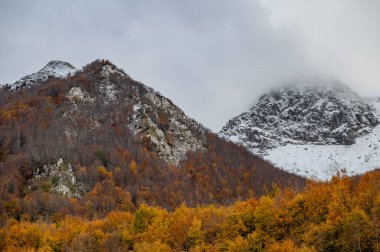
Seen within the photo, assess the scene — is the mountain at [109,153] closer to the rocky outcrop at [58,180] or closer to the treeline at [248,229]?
the rocky outcrop at [58,180]

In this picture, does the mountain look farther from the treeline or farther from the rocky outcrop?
the treeline

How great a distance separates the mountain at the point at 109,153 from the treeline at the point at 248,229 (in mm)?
18756

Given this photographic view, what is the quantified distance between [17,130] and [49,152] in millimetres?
23193

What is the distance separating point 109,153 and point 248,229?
66.3 meters

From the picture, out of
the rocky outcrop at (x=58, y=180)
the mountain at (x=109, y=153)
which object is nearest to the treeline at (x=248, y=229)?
the rocky outcrop at (x=58, y=180)

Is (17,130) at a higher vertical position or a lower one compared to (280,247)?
higher

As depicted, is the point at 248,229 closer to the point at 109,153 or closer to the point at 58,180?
the point at 58,180

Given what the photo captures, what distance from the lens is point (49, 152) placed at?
103 metres

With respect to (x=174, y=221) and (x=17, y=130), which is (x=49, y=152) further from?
(x=174, y=221)

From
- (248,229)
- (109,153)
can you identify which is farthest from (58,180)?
(248,229)

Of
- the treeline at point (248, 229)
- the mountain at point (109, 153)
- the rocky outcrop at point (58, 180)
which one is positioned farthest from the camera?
the mountain at point (109, 153)

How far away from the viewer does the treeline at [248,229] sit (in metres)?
53.3

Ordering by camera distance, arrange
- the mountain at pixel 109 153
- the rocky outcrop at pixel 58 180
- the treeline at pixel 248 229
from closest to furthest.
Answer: the treeline at pixel 248 229, the rocky outcrop at pixel 58 180, the mountain at pixel 109 153

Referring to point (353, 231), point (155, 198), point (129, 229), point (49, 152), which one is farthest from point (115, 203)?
point (353, 231)
